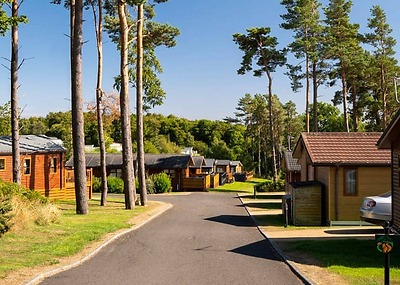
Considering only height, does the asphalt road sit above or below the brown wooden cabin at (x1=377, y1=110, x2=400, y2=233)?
below

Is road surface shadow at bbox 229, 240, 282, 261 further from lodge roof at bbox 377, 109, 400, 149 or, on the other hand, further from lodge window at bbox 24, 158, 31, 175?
lodge window at bbox 24, 158, 31, 175

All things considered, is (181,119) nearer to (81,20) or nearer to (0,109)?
(0,109)

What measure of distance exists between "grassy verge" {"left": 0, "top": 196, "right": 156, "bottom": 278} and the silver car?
8832 mm

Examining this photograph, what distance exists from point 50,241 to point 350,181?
12601 mm

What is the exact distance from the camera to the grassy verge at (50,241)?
437 inches

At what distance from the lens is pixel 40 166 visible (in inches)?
1292

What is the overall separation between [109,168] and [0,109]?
1418 centimetres

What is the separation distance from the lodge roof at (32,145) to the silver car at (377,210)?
23.5 m

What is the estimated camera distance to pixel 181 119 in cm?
11288

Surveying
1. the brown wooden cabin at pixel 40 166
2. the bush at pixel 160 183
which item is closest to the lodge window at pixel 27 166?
the brown wooden cabin at pixel 40 166

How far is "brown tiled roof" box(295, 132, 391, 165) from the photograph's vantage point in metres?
20.1

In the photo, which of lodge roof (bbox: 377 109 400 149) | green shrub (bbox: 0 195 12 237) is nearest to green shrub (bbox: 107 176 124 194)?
green shrub (bbox: 0 195 12 237)

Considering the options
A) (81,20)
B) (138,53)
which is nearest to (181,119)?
(138,53)

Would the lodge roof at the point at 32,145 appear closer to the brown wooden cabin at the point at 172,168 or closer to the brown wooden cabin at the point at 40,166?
the brown wooden cabin at the point at 40,166
